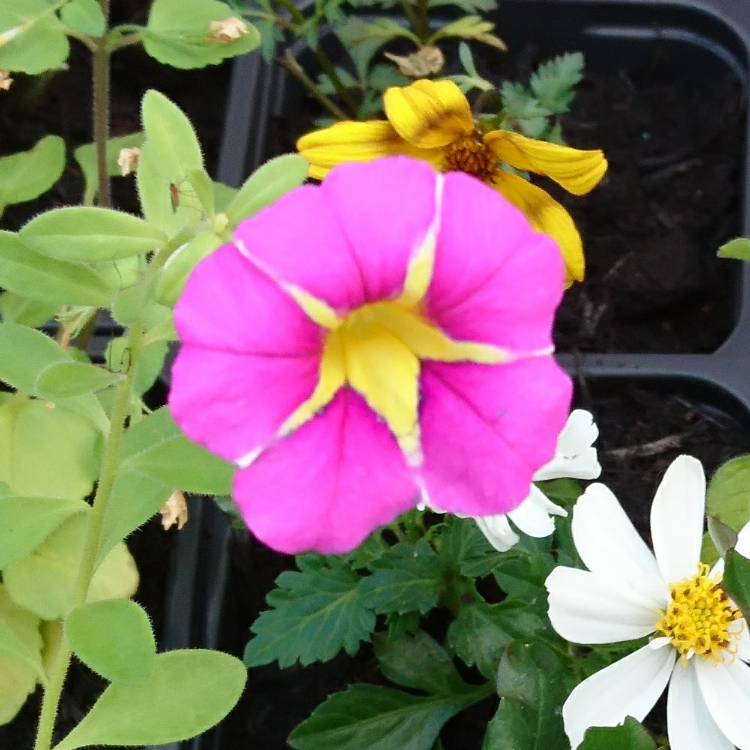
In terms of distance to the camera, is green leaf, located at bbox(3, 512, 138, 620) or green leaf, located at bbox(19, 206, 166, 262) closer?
green leaf, located at bbox(19, 206, 166, 262)

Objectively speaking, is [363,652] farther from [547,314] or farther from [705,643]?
[547,314]

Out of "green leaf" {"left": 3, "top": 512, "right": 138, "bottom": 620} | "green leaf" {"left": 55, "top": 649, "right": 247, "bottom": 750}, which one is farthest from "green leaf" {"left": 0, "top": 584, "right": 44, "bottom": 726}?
"green leaf" {"left": 55, "top": 649, "right": 247, "bottom": 750}

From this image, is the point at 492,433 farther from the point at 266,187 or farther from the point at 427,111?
the point at 427,111

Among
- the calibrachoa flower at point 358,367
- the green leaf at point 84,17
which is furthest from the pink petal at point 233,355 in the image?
the green leaf at point 84,17

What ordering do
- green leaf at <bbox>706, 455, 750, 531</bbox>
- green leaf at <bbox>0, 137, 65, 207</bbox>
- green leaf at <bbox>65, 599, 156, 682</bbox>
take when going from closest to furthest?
green leaf at <bbox>65, 599, 156, 682</bbox>
green leaf at <bbox>706, 455, 750, 531</bbox>
green leaf at <bbox>0, 137, 65, 207</bbox>

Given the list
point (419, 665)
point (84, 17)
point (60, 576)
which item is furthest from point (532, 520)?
point (84, 17)

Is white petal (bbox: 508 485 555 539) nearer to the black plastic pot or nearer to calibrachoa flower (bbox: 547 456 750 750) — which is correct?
calibrachoa flower (bbox: 547 456 750 750)

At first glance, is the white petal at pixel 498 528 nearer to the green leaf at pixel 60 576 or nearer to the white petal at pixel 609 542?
the white petal at pixel 609 542
